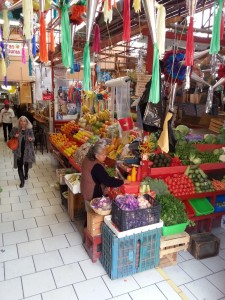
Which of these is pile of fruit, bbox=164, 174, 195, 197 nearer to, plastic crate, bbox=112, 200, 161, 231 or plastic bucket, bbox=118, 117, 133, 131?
plastic crate, bbox=112, 200, 161, 231

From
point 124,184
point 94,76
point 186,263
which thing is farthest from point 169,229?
point 94,76

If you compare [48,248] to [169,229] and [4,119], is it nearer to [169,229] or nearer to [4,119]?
[169,229]

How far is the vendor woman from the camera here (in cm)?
Answer: 346

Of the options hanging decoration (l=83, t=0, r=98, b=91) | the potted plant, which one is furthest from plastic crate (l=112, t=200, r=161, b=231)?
hanging decoration (l=83, t=0, r=98, b=91)

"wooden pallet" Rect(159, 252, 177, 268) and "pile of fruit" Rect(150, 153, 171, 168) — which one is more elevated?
"pile of fruit" Rect(150, 153, 171, 168)

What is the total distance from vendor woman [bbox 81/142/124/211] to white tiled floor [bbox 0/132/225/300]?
817 millimetres

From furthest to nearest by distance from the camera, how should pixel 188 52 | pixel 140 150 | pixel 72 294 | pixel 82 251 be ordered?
1. pixel 140 150
2. pixel 82 251
3. pixel 72 294
4. pixel 188 52

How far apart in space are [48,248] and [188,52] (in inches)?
127

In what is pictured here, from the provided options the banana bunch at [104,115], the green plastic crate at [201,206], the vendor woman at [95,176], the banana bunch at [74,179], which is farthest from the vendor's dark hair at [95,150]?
the banana bunch at [104,115]

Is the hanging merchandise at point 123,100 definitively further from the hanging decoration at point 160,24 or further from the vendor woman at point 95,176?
the hanging decoration at point 160,24

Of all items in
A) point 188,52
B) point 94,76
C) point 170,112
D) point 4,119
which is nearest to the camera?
point 188,52

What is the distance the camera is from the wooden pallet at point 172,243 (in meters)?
3.30

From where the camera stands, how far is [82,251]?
145 inches

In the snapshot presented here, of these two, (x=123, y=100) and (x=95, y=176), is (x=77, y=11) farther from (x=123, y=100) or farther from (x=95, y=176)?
(x=123, y=100)
